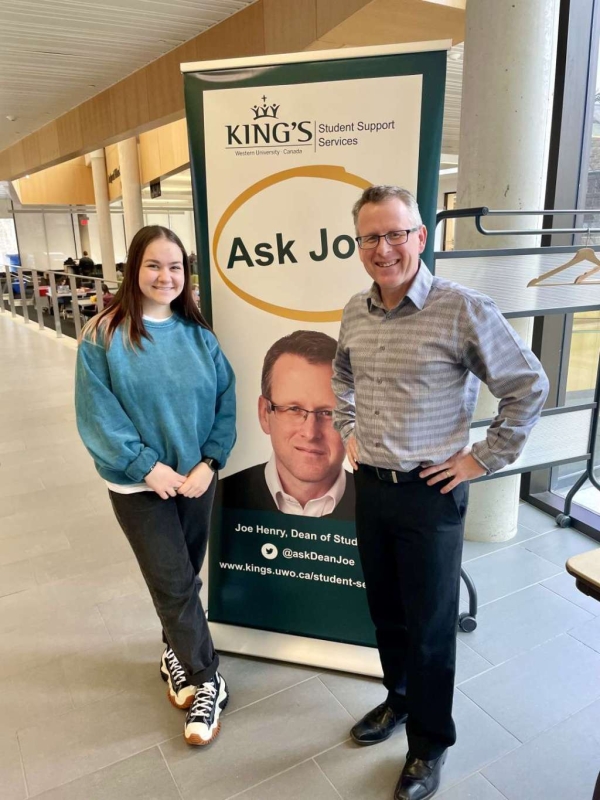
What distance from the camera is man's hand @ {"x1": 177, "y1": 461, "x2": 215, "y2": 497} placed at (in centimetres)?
175

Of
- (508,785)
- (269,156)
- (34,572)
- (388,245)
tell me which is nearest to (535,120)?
(269,156)

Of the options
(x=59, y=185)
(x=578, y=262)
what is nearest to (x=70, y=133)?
(x=578, y=262)

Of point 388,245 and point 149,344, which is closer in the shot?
Answer: point 388,245

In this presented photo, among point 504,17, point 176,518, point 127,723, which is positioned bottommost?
point 127,723

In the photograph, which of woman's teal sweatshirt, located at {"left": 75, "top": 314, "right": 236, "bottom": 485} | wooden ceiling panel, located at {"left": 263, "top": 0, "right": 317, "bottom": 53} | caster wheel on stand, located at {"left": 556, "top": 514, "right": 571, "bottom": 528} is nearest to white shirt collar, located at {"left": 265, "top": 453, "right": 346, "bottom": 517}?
woman's teal sweatshirt, located at {"left": 75, "top": 314, "right": 236, "bottom": 485}

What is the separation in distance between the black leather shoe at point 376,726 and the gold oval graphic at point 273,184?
4.29 ft

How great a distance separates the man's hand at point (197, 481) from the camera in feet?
5.76

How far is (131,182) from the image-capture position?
11.0 metres

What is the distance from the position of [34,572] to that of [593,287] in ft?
9.95

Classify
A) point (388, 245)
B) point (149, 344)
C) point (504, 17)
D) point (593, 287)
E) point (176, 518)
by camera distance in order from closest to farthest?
1. point (388, 245)
2. point (149, 344)
3. point (176, 518)
4. point (504, 17)
5. point (593, 287)

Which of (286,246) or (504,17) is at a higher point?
(504,17)

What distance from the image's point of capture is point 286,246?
192cm

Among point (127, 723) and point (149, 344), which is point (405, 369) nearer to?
point (149, 344)

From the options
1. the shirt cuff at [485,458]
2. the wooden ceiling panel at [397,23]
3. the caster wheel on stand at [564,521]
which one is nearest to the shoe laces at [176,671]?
the shirt cuff at [485,458]
